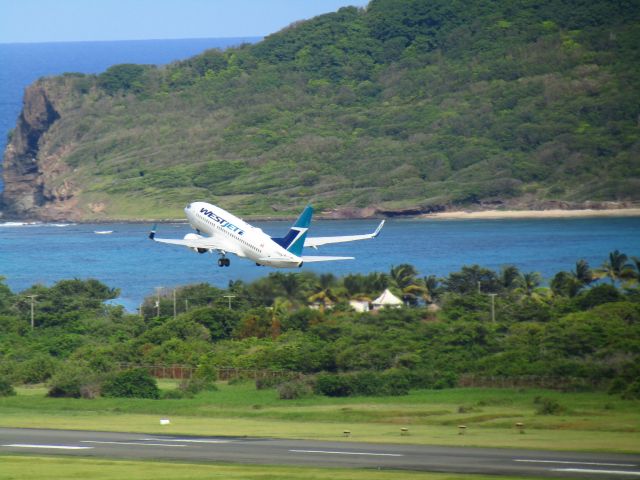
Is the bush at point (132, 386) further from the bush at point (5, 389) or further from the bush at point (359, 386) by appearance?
the bush at point (359, 386)

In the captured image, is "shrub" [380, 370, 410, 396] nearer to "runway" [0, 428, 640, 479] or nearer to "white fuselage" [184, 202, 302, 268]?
"white fuselage" [184, 202, 302, 268]

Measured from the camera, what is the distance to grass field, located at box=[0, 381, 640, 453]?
72.6 meters

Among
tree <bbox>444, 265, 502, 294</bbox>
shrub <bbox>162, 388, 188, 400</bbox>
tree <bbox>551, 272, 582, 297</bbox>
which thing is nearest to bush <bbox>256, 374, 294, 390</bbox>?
shrub <bbox>162, 388, 188, 400</bbox>

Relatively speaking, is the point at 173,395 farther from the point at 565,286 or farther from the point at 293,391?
the point at 565,286

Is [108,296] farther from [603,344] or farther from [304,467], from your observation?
[304,467]

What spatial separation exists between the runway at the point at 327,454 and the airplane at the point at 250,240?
37.8 m

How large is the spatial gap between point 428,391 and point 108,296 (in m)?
86.5

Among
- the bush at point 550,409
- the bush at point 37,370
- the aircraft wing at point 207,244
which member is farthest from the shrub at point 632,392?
the bush at point 37,370

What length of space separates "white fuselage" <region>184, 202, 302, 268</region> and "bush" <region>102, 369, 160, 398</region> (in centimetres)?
1715

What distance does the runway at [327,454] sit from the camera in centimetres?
6097

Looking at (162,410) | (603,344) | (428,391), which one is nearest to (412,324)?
(603,344)

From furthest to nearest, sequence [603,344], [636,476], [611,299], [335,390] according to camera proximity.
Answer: [611,299] < [603,344] < [335,390] < [636,476]

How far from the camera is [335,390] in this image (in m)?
95.5

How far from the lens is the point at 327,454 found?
2596 inches
